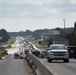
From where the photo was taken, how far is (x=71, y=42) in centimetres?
10831

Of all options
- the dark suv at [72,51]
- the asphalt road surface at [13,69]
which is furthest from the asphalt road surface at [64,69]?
the dark suv at [72,51]

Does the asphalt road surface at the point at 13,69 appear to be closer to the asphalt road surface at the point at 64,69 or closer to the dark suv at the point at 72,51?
the asphalt road surface at the point at 64,69

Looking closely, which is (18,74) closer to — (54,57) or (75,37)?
(54,57)

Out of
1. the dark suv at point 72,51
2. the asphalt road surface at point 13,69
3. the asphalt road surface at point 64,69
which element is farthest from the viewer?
the dark suv at point 72,51

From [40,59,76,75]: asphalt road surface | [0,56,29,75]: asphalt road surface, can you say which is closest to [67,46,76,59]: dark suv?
[0,56,29,75]: asphalt road surface

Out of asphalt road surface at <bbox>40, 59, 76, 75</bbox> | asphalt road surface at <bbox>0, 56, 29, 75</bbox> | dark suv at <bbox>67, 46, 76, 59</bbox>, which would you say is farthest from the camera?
dark suv at <bbox>67, 46, 76, 59</bbox>

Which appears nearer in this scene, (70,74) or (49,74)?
(49,74)

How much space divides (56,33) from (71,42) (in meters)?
80.8

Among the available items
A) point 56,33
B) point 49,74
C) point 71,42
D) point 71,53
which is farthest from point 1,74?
point 56,33

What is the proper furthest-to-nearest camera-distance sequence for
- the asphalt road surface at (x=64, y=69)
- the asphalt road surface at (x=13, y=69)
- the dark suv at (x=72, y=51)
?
1. the dark suv at (x=72, y=51)
2. the asphalt road surface at (x=13, y=69)
3. the asphalt road surface at (x=64, y=69)

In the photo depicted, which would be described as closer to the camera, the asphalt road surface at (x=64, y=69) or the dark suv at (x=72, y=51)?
the asphalt road surface at (x=64, y=69)

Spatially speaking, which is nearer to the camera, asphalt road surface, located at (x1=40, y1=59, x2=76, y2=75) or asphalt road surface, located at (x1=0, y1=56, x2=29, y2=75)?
asphalt road surface, located at (x1=40, y1=59, x2=76, y2=75)

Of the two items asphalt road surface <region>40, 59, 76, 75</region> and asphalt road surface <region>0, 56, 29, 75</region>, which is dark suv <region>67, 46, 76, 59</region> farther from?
asphalt road surface <region>40, 59, 76, 75</region>

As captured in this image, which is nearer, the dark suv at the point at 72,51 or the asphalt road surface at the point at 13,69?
the asphalt road surface at the point at 13,69
